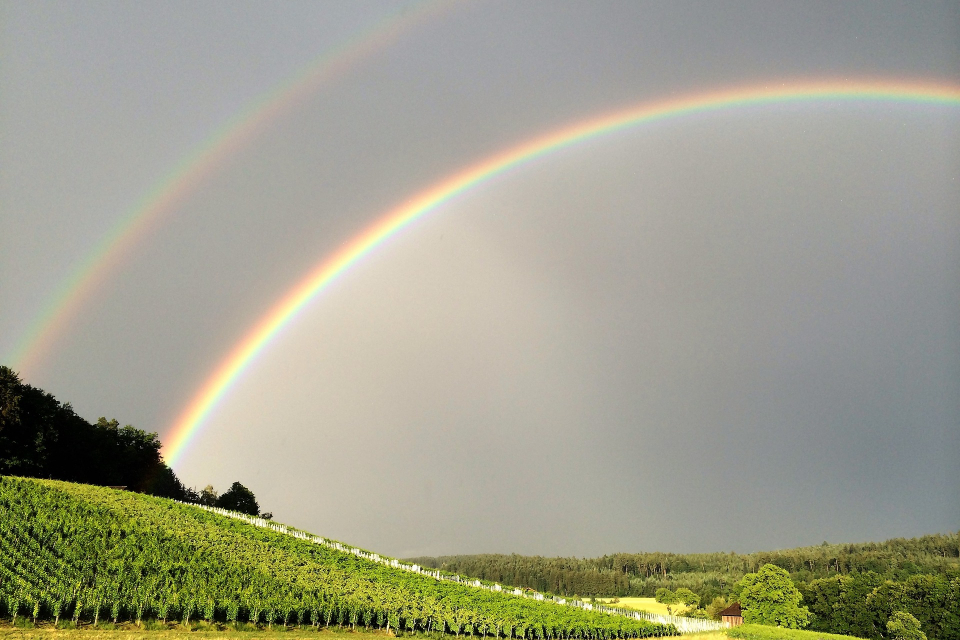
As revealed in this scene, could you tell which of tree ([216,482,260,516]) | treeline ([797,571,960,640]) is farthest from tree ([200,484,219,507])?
treeline ([797,571,960,640])

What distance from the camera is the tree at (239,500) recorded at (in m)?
132

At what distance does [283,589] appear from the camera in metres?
50.2

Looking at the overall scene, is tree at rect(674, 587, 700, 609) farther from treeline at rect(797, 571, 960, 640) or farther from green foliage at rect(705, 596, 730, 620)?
treeline at rect(797, 571, 960, 640)

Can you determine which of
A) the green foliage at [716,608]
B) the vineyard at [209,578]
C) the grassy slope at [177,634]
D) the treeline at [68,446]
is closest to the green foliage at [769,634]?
the vineyard at [209,578]

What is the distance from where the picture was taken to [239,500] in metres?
134

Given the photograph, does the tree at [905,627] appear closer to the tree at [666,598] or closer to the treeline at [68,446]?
the tree at [666,598]

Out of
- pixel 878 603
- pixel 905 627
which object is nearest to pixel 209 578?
pixel 905 627

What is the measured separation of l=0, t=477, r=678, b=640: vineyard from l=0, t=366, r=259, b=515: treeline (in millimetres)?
16265

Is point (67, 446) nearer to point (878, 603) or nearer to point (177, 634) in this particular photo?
point (177, 634)

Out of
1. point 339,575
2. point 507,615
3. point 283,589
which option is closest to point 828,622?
point 507,615

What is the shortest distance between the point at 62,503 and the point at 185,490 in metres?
85.7

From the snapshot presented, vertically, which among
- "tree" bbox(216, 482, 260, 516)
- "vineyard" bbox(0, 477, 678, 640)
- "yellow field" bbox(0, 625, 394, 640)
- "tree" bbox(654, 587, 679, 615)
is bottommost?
"tree" bbox(654, 587, 679, 615)

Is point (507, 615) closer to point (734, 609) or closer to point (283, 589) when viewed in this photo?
point (283, 589)

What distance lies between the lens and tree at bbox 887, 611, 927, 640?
105438mm
